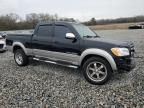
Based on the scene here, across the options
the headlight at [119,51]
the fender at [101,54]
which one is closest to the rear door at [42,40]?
the fender at [101,54]

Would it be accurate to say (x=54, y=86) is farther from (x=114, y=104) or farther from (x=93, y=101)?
(x=114, y=104)

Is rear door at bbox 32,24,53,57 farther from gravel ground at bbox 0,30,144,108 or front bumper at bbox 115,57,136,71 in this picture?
front bumper at bbox 115,57,136,71

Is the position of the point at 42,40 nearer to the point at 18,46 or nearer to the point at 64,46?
the point at 64,46

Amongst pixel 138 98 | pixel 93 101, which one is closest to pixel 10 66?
pixel 93 101

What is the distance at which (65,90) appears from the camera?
505 centimetres

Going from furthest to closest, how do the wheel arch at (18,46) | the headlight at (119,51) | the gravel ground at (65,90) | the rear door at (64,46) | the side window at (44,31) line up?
the wheel arch at (18,46), the side window at (44,31), the rear door at (64,46), the headlight at (119,51), the gravel ground at (65,90)

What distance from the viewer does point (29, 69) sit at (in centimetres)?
728

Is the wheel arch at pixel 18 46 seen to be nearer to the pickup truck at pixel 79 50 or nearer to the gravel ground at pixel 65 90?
the pickup truck at pixel 79 50

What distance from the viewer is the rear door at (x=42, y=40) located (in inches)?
257

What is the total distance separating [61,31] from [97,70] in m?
1.80

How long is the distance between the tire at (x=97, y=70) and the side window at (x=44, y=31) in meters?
1.91

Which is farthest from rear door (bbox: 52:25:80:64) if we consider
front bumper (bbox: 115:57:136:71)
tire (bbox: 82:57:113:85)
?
front bumper (bbox: 115:57:136:71)

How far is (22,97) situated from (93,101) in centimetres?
168

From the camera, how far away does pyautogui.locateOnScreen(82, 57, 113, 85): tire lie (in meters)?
5.27
